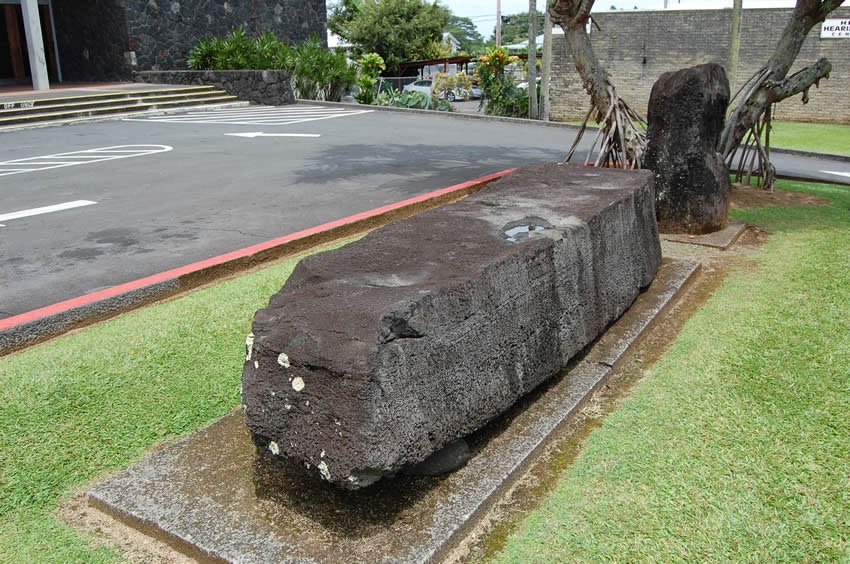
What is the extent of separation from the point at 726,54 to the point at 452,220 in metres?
19.7

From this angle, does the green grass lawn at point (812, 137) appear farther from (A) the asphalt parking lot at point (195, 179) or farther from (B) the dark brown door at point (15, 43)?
(B) the dark brown door at point (15, 43)

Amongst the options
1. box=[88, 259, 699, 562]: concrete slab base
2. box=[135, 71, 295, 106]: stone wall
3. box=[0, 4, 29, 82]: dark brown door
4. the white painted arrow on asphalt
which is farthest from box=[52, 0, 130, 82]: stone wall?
box=[88, 259, 699, 562]: concrete slab base

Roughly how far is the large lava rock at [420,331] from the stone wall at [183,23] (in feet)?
63.9

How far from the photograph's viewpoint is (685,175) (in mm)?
6516

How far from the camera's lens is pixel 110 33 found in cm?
2105

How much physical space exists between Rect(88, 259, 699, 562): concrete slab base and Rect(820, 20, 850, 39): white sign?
21.0 m

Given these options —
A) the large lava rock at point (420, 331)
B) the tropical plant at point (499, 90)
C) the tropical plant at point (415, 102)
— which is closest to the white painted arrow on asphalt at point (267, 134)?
the tropical plant at point (415, 102)

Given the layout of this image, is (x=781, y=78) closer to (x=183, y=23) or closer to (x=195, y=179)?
(x=195, y=179)

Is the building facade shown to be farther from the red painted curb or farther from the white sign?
the white sign

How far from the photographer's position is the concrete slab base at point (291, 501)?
8.63 ft

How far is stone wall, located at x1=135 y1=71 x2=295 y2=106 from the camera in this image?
19.7 m

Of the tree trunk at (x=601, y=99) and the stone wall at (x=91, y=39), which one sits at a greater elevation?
the stone wall at (x=91, y=39)

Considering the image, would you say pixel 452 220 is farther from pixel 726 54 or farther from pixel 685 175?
pixel 726 54

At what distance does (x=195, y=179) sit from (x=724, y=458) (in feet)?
25.1
